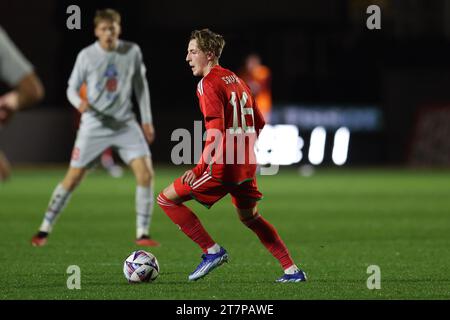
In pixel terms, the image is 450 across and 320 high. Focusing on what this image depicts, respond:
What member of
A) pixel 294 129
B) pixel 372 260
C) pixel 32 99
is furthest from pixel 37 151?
pixel 32 99

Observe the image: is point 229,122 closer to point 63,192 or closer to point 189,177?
point 189,177

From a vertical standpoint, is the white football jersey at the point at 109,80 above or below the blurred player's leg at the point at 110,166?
above

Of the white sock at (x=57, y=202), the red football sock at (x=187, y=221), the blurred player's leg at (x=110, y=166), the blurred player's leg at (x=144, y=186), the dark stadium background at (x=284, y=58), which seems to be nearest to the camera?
the red football sock at (x=187, y=221)

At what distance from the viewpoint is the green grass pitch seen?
26.5 ft

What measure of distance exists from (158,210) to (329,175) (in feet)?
32.8

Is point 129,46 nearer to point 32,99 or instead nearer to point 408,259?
point 408,259

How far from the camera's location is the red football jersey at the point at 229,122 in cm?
795

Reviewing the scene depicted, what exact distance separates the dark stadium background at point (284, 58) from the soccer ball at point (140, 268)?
19.5 meters

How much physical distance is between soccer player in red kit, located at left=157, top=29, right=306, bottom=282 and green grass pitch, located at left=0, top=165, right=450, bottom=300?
0.32m

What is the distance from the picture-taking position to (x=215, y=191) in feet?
27.1

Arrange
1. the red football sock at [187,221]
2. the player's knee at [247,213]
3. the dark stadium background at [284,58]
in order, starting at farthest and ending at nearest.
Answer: the dark stadium background at [284,58] < the red football sock at [187,221] < the player's knee at [247,213]

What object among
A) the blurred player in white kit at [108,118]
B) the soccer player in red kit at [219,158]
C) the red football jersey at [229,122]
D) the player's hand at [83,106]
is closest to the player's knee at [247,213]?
the soccer player in red kit at [219,158]

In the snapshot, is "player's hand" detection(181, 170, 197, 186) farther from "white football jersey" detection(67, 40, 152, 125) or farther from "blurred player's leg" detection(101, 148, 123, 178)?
"blurred player's leg" detection(101, 148, 123, 178)

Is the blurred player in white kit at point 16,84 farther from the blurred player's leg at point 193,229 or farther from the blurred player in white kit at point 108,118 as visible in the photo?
the blurred player in white kit at point 108,118
